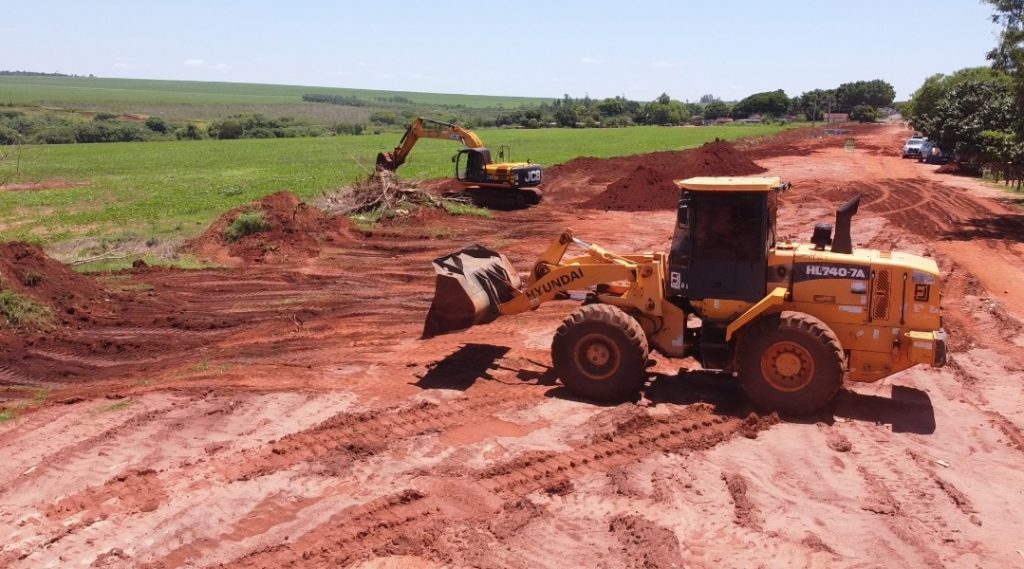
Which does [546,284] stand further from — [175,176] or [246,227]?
[175,176]

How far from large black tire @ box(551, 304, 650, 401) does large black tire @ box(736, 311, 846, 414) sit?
114 centimetres

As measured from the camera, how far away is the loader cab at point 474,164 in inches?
1030

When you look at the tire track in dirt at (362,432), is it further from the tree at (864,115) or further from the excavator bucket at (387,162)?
the tree at (864,115)

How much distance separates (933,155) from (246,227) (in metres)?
38.1

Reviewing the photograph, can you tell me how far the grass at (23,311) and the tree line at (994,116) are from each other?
2205cm

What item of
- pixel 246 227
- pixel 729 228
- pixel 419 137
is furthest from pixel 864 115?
pixel 729 228

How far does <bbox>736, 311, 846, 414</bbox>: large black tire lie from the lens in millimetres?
8266

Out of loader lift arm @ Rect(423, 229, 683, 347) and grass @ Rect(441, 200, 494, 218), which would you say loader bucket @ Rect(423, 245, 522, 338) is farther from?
grass @ Rect(441, 200, 494, 218)

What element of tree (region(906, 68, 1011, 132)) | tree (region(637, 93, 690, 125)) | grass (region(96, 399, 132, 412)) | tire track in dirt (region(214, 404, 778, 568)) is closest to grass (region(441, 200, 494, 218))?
grass (region(96, 399, 132, 412))

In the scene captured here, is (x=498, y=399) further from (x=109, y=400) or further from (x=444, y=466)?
(x=109, y=400)

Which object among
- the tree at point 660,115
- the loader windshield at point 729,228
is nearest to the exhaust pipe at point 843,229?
the loader windshield at point 729,228

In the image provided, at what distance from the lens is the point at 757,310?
8.49 metres

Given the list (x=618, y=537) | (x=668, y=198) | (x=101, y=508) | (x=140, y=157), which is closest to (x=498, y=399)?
(x=618, y=537)

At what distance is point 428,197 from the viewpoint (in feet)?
80.6
